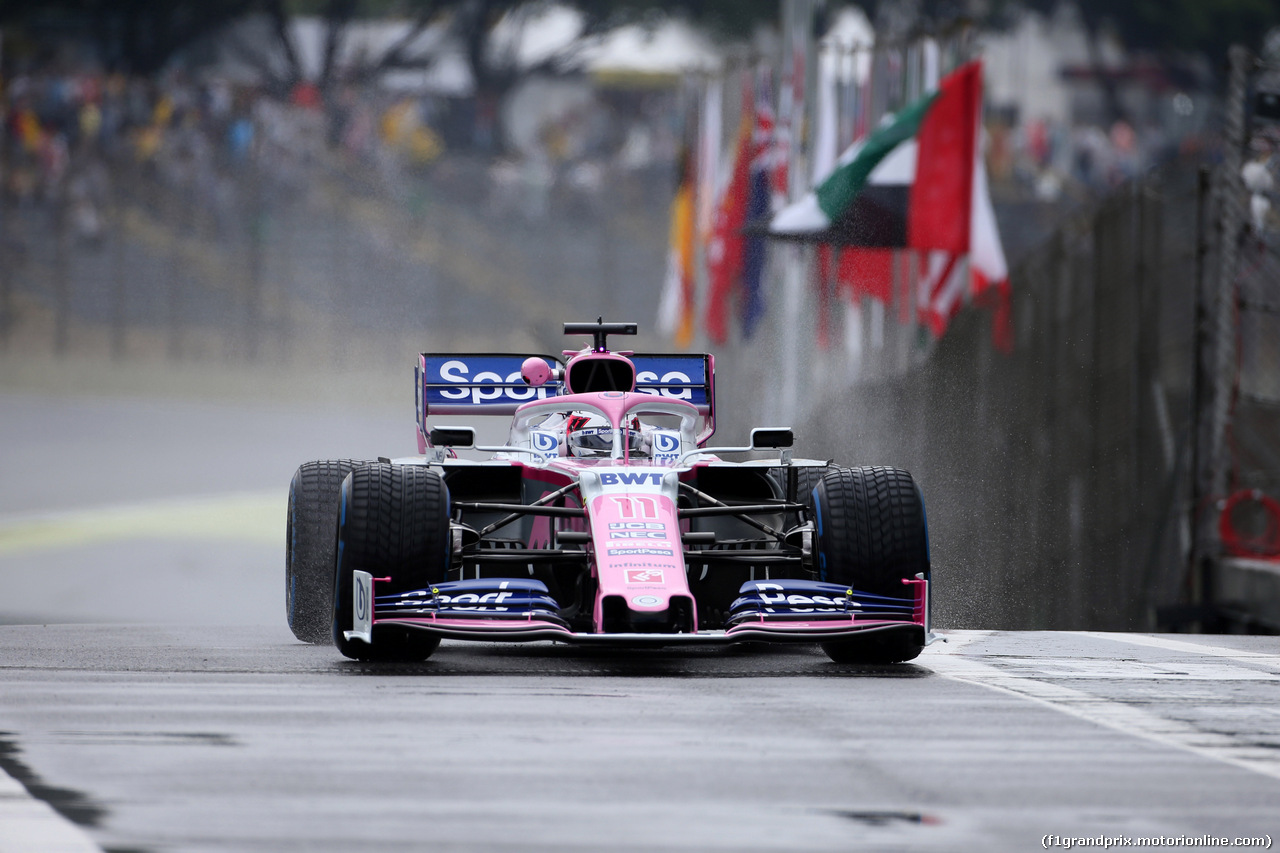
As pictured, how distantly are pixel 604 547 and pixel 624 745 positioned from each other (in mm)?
2247

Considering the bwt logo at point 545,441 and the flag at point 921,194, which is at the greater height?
the flag at point 921,194

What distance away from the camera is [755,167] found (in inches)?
934

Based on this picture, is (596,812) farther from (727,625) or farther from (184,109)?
(184,109)

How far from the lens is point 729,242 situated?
984 inches

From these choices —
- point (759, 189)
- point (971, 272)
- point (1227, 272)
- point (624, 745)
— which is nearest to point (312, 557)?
point (624, 745)

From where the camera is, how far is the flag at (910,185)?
17.9m

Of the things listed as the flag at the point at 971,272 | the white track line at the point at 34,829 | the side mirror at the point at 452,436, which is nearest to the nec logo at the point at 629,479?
the side mirror at the point at 452,436

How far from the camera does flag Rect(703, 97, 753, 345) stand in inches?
962

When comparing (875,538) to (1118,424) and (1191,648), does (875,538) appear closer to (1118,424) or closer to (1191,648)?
(1191,648)

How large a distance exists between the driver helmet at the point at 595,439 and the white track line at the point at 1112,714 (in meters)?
1.67

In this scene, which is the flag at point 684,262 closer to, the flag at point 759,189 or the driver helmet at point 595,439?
the flag at point 759,189

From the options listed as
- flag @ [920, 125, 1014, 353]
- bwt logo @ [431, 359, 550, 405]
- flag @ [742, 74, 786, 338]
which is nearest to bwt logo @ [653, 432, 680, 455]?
bwt logo @ [431, 359, 550, 405]

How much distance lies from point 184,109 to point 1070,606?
1061 inches

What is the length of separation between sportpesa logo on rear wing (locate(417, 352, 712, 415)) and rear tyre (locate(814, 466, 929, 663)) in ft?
8.50
